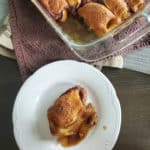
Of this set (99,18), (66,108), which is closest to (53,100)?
(66,108)

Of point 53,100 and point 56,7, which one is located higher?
point 56,7

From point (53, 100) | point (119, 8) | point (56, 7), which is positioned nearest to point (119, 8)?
point (119, 8)

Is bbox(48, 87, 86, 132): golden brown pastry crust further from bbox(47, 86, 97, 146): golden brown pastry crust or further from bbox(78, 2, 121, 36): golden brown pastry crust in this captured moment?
bbox(78, 2, 121, 36): golden brown pastry crust

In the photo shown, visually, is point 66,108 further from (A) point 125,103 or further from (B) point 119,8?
(B) point 119,8

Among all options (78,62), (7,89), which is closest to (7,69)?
(7,89)

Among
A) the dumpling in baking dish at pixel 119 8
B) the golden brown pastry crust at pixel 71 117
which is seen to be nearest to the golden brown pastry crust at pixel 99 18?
the dumpling in baking dish at pixel 119 8

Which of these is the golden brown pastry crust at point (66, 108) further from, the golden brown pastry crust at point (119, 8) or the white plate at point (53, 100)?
the golden brown pastry crust at point (119, 8)

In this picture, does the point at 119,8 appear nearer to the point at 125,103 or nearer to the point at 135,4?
the point at 135,4

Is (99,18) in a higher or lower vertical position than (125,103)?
higher
